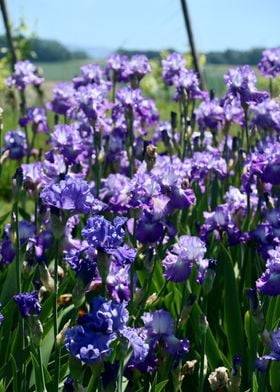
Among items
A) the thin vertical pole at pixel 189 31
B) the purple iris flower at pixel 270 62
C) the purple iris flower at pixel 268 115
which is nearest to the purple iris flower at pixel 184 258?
the purple iris flower at pixel 268 115

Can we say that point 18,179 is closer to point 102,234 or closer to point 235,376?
point 102,234

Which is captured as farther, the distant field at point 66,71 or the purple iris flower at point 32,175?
the distant field at point 66,71

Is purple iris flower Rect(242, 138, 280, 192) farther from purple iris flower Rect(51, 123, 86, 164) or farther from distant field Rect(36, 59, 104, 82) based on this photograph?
distant field Rect(36, 59, 104, 82)

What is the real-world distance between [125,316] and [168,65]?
9.53ft

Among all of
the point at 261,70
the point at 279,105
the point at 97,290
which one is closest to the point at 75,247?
the point at 97,290

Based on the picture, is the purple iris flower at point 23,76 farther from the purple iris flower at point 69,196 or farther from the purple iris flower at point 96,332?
the purple iris flower at point 96,332

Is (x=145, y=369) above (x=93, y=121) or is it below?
below

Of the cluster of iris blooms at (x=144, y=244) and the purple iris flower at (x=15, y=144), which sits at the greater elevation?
the purple iris flower at (x=15, y=144)

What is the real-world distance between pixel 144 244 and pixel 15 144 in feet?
6.12

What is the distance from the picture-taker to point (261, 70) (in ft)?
15.3

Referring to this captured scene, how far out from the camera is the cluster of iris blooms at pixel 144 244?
174 cm

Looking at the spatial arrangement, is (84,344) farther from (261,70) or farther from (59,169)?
(261,70)

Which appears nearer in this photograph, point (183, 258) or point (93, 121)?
point (183, 258)

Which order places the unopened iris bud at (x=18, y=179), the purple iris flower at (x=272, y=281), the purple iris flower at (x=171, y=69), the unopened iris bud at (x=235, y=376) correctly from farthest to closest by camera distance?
the purple iris flower at (x=171, y=69)
the unopened iris bud at (x=18, y=179)
the purple iris flower at (x=272, y=281)
the unopened iris bud at (x=235, y=376)
